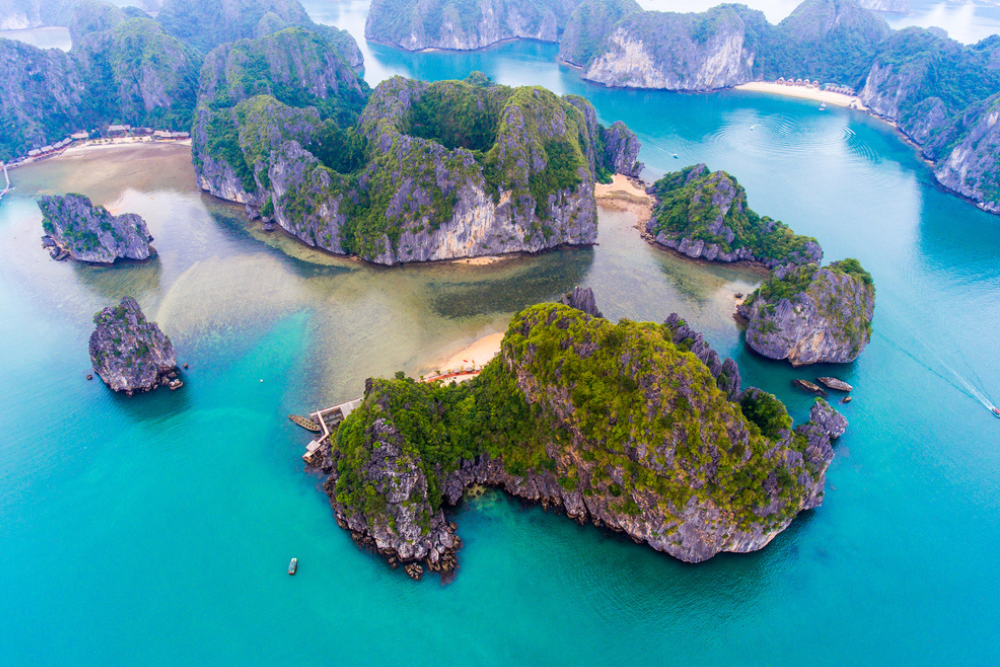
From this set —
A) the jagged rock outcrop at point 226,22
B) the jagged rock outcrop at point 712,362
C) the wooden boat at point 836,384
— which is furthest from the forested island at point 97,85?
the wooden boat at point 836,384

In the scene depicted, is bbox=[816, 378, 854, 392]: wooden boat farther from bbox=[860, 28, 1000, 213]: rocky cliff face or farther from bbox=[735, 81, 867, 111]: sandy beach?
bbox=[735, 81, 867, 111]: sandy beach

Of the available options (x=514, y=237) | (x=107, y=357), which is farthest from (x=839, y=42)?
(x=107, y=357)

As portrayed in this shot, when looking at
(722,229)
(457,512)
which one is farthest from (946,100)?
(457,512)

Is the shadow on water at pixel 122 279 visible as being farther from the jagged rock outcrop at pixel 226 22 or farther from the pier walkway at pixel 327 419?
the jagged rock outcrop at pixel 226 22

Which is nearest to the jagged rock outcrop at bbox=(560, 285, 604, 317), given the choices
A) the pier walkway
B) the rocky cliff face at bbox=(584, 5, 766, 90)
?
the pier walkway

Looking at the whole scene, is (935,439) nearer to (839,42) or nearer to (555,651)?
(555,651)

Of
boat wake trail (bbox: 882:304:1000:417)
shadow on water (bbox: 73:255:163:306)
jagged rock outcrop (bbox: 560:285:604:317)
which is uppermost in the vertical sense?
jagged rock outcrop (bbox: 560:285:604:317)

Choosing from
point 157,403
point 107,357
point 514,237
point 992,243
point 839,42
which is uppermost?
point 839,42
